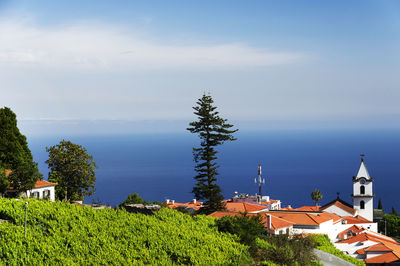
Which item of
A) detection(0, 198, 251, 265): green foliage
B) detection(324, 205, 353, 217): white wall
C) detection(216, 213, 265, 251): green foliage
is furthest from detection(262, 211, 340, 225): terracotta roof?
detection(0, 198, 251, 265): green foliage

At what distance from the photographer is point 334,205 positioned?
6134 centimetres

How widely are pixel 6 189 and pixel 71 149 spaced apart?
7852mm

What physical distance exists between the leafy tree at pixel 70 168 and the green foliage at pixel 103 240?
17338 mm

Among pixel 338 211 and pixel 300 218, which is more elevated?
pixel 300 218

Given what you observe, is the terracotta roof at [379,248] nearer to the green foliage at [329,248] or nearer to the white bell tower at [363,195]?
the green foliage at [329,248]

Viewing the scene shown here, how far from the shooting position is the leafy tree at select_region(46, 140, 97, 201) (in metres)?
40.2

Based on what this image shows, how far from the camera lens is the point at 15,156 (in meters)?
37.5

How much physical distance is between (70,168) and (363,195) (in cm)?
3832

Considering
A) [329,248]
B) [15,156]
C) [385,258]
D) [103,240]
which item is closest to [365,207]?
[385,258]

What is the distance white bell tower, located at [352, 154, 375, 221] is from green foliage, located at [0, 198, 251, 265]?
42423 mm

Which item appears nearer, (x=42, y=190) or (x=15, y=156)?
(x=15, y=156)

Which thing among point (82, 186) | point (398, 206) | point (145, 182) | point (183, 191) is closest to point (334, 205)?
point (82, 186)

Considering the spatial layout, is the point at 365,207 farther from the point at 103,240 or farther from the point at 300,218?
the point at 103,240

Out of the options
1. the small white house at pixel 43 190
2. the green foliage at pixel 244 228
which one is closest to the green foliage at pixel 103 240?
the green foliage at pixel 244 228
